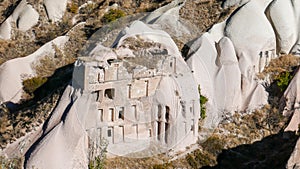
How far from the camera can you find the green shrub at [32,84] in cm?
2519

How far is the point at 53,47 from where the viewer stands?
88.8 ft

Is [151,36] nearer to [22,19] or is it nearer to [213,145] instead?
[213,145]

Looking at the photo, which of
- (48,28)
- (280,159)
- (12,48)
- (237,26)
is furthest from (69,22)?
(280,159)

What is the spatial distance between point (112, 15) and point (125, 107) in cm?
1035

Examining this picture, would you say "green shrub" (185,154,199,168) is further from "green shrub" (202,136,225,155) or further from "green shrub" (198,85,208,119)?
"green shrub" (198,85,208,119)

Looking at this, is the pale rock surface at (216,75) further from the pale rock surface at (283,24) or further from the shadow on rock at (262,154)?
the pale rock surface at (283,24)

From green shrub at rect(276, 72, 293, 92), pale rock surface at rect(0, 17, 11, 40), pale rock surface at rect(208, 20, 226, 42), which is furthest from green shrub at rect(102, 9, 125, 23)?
green shrub at rect(276, 72, 293, 92)

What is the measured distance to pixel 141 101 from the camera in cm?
2091

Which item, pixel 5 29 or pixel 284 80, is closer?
pixel 284 80

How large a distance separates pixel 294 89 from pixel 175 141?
16.3ft

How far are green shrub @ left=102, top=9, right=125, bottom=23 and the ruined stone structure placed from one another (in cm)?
876

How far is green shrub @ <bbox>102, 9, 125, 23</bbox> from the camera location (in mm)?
30170

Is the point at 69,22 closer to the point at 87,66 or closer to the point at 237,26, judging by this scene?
the point at 237,26

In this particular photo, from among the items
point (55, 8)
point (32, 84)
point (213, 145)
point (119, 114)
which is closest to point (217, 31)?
point (213, 145)
